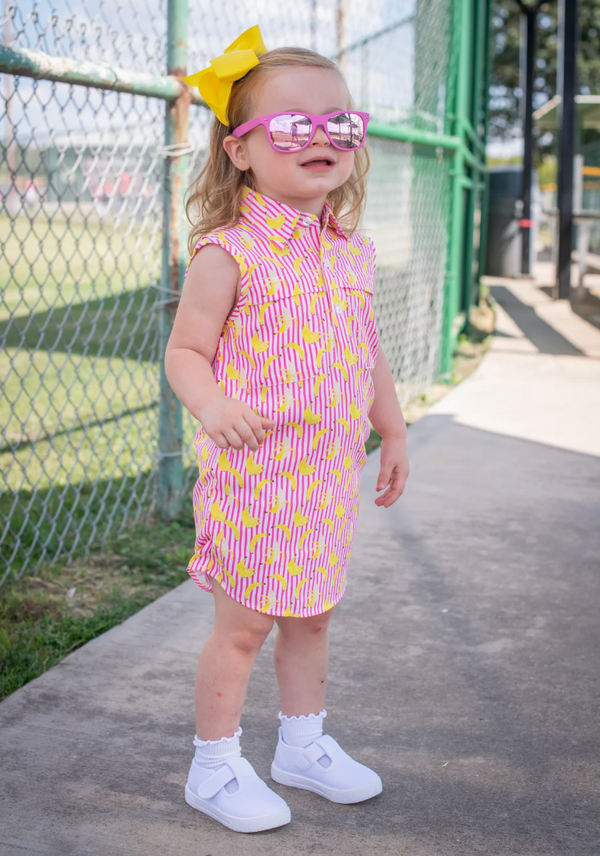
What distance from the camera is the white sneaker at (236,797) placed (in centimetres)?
169

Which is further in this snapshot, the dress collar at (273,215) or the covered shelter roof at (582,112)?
the covered shelter roof at (582,112)

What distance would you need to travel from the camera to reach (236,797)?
171 centimetres

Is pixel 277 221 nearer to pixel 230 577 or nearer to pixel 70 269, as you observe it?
pixel 230 577

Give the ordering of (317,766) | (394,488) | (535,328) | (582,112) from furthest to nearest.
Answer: (582,112) → (535,328) → (394,488) → (317,766)

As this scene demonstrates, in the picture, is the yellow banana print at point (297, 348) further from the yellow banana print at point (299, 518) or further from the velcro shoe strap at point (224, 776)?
the velcro shoe strap at point (224, 776)

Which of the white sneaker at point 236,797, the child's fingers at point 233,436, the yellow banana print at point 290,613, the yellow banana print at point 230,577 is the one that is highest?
the child's fingers at point 233,436

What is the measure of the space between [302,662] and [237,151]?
100cm

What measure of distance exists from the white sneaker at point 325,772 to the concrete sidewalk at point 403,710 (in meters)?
0.02

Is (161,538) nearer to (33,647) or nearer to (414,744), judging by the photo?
(33,647)

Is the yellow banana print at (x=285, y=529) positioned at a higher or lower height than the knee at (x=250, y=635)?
higher

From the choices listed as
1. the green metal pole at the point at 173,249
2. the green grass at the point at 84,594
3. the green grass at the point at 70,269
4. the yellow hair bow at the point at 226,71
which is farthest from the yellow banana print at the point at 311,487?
the green metal pole at the point at 173,249

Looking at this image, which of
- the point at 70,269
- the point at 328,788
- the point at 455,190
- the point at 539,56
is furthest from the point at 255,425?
the point at 539,56

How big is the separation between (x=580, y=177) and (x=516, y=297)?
240 cm

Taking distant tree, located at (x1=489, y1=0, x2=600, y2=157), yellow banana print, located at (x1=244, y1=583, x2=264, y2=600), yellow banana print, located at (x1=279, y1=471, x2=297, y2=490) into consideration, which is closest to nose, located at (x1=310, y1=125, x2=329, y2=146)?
yellow banana print, located at (x1=279, y1=471, x2=297, y2=490)
